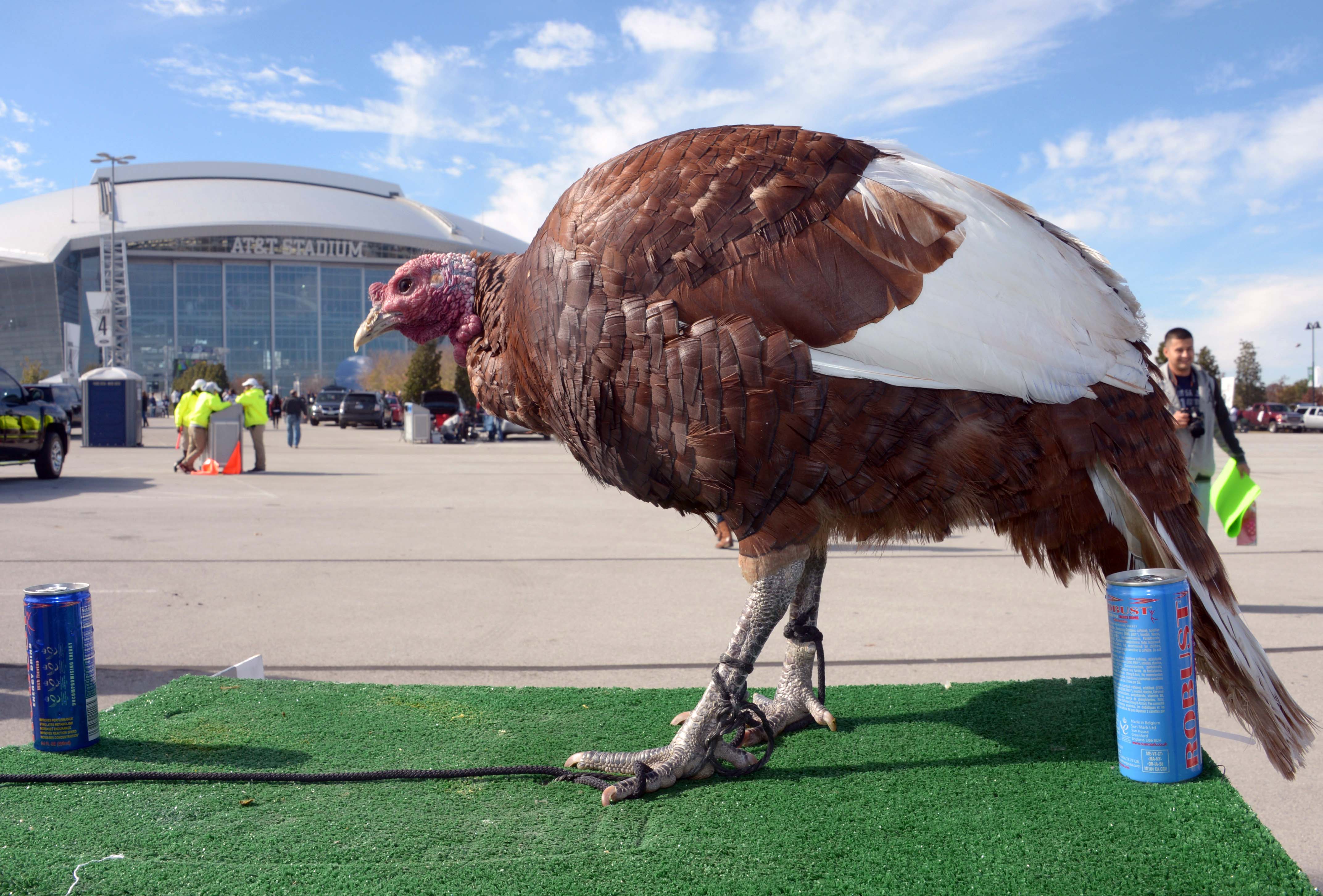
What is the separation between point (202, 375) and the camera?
199 ft

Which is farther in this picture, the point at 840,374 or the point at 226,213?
the point at 226,213

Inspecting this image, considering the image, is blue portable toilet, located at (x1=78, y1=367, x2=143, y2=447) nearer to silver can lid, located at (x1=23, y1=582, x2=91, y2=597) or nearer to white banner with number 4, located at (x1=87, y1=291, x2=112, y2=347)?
white banner with number 4, located at (x1=87, y1=291, x2=112, y2=347)

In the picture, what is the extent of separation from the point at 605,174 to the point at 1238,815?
2.39m

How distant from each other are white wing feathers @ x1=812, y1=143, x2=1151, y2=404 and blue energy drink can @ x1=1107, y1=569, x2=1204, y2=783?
1.74 ft

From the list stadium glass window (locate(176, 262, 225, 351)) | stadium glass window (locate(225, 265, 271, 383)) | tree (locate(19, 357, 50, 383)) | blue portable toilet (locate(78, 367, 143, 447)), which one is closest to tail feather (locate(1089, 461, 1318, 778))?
blue portable toilet (locate(78, 367, 143, 447))

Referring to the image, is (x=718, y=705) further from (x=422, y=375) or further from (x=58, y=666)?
(x=422, y=375)

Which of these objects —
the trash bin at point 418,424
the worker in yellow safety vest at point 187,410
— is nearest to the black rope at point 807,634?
the worker in yellow safety vest at point 187,410

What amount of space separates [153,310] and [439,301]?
9274 centimetres

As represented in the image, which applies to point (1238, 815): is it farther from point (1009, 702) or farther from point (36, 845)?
point (36, 845)

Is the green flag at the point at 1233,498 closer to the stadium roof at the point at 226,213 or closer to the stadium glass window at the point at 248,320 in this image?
the stadium roof at the point at 226,213

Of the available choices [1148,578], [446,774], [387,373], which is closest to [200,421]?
[446,774]

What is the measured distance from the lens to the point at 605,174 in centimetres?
260

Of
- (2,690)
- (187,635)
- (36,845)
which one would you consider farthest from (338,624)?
(36,845)

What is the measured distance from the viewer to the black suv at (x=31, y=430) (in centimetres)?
1178
